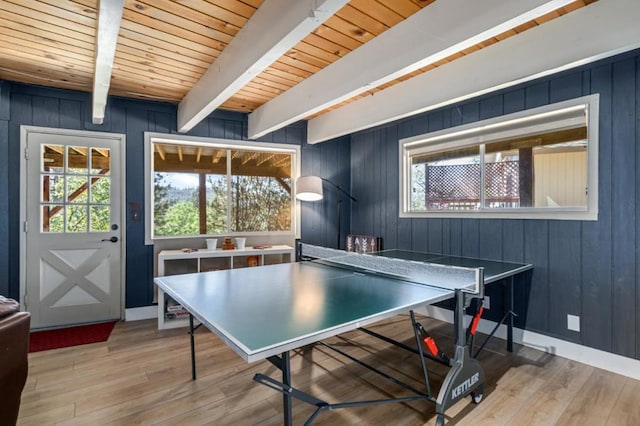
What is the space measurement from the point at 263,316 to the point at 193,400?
3.76 feet

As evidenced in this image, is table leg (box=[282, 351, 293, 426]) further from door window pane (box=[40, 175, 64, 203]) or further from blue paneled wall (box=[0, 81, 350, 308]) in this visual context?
door window pane (box=[40, 175, 64, 203])

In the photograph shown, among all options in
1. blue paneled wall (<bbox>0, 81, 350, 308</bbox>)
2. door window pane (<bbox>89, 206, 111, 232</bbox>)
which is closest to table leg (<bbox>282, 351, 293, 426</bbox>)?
blue paneled wall (<bbox>0, 81, 350, 308</bbox>)

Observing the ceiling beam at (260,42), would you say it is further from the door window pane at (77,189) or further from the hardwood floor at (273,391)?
the hardwood floor at (273,391)

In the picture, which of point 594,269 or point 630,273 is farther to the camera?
point 594,269

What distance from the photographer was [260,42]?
1.97 m

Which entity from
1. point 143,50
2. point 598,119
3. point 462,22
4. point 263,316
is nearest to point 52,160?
point 143,50

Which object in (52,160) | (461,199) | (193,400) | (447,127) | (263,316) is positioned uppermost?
(447,127)

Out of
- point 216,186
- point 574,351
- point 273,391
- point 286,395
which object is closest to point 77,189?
point 216,186

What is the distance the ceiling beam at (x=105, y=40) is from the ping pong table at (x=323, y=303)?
1.41m

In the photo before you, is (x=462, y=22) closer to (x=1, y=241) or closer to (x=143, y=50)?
(x=143, y=50)

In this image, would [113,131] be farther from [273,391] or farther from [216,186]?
[273,391]

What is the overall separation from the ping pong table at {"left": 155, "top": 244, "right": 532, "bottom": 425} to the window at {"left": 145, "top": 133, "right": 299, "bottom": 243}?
5.47 ft

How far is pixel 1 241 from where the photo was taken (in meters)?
3.03

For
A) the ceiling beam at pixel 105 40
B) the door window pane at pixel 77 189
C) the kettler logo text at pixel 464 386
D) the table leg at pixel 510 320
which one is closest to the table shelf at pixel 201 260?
the door window pane at pixel 77 189
